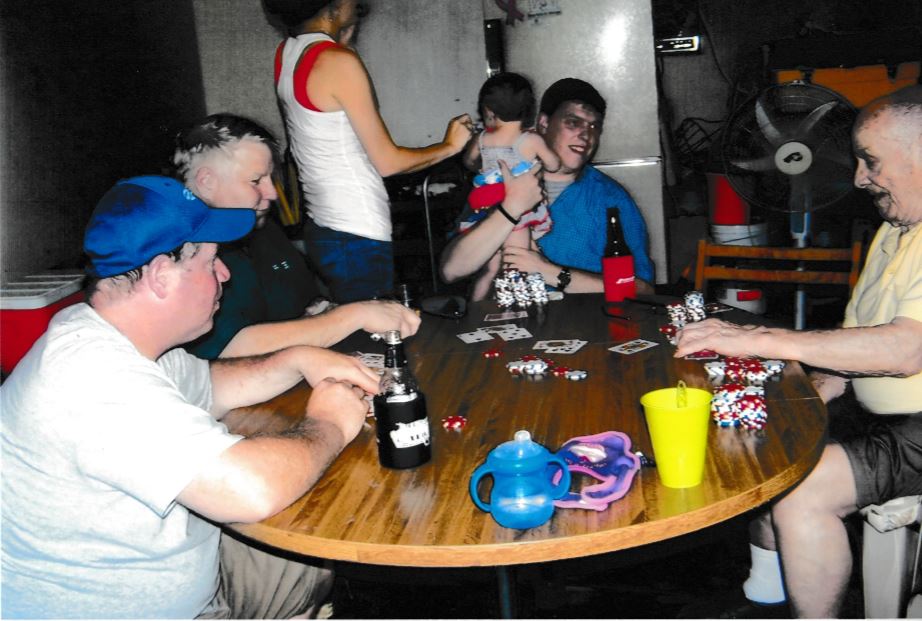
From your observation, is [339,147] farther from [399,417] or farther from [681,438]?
[681,438]

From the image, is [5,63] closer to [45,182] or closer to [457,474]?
[45,182]

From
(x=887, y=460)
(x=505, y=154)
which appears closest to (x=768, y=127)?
(x=505, y=154)

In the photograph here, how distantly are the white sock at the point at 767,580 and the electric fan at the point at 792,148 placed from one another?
1901 millimetres

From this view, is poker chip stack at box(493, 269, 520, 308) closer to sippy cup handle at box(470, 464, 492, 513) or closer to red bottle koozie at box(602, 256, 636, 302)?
red bottle koozie at box(602, 256, 636, 302)

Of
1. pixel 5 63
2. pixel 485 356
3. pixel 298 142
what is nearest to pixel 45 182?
pixel 5 63

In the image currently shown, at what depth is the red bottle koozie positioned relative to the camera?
2.35 m

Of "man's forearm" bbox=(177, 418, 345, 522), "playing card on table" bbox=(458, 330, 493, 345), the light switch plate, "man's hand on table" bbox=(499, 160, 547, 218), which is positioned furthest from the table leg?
the light switch plate

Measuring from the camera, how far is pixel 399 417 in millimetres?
1329

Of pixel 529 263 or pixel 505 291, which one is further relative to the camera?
pixel 529 263

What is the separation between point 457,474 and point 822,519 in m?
0.97

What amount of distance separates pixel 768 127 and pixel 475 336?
2054 millimetres

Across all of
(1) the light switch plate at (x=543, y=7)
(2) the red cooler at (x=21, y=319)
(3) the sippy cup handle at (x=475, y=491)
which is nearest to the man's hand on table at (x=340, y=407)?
(3) the sippy cup handle at (x=475, y=491)

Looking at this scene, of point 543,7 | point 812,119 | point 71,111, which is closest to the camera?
point 812,119

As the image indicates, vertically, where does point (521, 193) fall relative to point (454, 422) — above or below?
above
